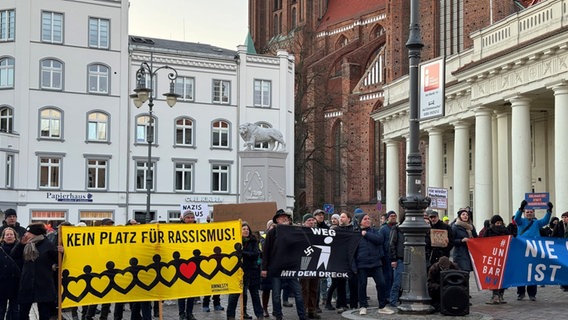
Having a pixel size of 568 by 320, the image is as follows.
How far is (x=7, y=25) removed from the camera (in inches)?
1865

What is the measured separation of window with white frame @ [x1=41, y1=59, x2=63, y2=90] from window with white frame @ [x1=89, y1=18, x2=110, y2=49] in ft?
8.02

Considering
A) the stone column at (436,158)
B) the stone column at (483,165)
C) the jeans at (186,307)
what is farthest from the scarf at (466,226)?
the stone column at (436,158)

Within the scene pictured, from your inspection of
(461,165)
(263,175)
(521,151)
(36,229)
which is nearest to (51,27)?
(263,175)

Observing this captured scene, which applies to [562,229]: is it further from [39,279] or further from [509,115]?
[509,115]

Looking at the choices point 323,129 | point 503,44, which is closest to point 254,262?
point 503,44

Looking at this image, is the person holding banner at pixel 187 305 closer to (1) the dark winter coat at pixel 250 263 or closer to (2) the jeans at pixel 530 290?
(1) the dark winter coat at pixel 250 263

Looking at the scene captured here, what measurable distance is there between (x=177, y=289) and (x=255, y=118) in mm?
39954

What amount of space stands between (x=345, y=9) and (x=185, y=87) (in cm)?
3535

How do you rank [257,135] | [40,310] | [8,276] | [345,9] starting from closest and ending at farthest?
[8,276], [40,310], [257,135], [345,9]

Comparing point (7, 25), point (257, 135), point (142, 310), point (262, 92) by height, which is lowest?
point (142, 310)

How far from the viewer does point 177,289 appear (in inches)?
550

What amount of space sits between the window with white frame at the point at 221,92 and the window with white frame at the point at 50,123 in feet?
31.5

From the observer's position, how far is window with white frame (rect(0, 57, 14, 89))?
46.8 metres

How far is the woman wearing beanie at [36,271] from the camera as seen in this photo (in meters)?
12.4
